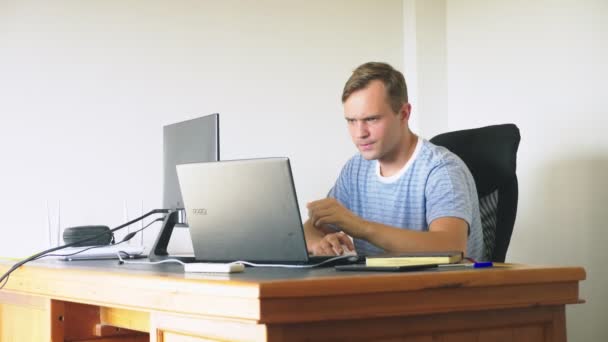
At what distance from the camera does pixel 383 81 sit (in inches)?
96.3

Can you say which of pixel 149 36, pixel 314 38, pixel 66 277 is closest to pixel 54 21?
pixel 149 36

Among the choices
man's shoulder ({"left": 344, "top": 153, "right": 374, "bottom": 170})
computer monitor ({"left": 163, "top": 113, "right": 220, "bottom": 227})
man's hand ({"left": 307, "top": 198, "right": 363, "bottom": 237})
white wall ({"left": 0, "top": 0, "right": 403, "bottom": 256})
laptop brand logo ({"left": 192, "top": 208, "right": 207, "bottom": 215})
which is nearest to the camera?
laptop brand logo ({"left": 192, "top": 208, "right": 207, "bottom": 215})

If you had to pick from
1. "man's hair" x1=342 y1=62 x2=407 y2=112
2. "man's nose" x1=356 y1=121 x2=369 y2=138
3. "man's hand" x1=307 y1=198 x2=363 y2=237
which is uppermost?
"man's hair" x1=342 y1=62 x2=407 y2=112

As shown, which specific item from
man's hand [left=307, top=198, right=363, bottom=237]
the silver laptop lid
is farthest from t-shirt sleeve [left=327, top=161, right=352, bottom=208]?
the silver laptop lid

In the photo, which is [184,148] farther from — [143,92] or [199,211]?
[143,92]

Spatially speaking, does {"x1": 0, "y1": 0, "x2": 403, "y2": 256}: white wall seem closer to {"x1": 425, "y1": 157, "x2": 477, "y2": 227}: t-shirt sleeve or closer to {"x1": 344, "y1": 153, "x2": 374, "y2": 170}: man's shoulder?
{"x1": 344, "y1": 153, "x2": 374, "y2": 170}: man's shoulder

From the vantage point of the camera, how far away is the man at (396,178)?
2240 millimetres

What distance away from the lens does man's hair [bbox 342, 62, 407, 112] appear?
2438 millimetres

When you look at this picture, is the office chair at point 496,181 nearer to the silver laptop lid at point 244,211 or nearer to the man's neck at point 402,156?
the man's neck at point 402,156

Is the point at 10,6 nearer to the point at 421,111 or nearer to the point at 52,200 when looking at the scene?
the point at 52,200

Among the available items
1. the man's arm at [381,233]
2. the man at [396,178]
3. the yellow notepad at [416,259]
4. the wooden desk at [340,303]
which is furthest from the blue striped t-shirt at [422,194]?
the wooden desk at [340,303]

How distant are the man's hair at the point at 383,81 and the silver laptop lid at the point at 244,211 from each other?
0.77 metres

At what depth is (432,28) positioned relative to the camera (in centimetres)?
382

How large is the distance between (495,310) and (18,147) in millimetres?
Answer: 2103
